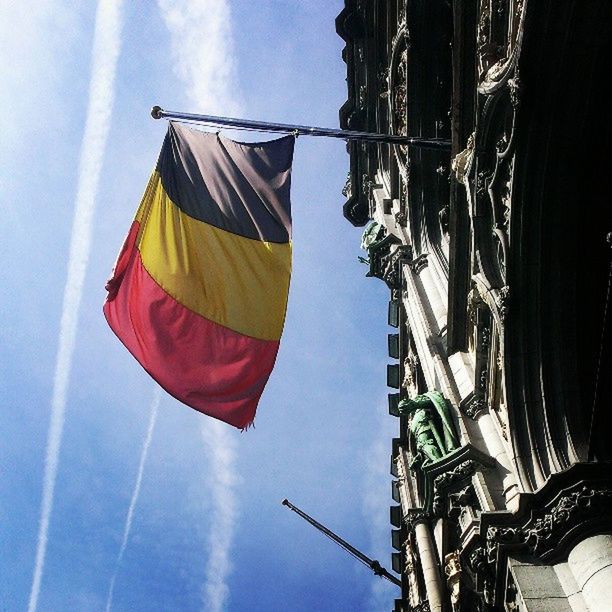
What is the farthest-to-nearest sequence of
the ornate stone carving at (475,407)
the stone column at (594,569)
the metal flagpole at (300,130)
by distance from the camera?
the metal flagpole at (300,130) → the ornate stone carving at (475,407) → the stone column at (594,569)

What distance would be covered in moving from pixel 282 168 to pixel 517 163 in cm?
450

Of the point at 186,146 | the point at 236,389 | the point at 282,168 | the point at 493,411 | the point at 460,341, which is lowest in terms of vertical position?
the point at 493,411

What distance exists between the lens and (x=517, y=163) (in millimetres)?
10492

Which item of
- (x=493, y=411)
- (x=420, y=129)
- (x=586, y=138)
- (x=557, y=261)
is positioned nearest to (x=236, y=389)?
(x=493, y=411)

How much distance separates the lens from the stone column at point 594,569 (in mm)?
7492

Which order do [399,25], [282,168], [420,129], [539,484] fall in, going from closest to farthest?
[539,484]
[282,168]
[420,129]
[399,25]

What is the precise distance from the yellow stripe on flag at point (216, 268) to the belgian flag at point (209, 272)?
2 cm

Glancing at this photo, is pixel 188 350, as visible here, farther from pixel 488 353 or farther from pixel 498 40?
pixel 498 40

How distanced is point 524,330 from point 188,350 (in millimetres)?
5551

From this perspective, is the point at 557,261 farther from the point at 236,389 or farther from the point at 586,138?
the point at 236,389

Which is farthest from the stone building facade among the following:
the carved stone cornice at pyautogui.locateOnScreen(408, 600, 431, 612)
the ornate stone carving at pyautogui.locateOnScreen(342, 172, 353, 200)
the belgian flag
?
the ornate stone carving at pyautogui.locateOnScreen(342, 172, 353, 200)

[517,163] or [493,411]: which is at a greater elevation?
[517,163]

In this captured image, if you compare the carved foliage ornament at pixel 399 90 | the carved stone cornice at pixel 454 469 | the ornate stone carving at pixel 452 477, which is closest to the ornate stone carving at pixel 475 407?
the carved stone cornice at pixel 454 469

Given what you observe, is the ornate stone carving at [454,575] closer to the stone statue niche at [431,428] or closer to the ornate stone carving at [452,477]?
the ornate stone carving at [452,477]
